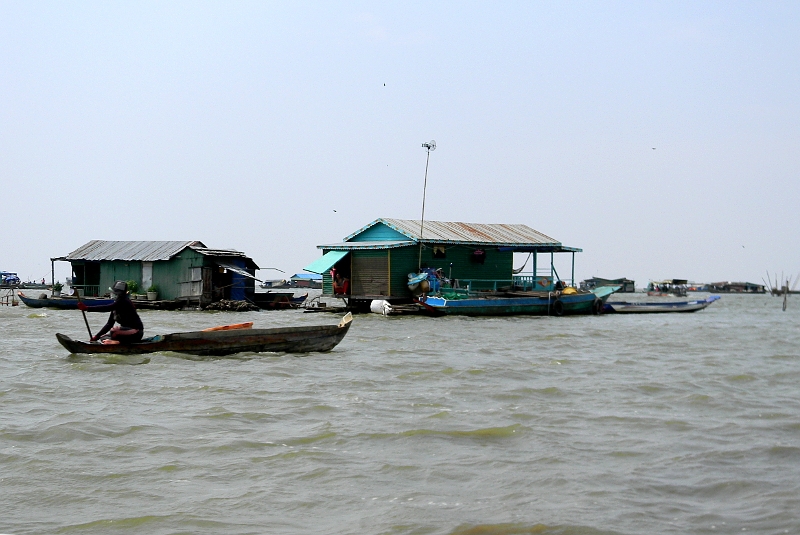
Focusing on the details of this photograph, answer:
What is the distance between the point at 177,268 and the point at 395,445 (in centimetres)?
2543

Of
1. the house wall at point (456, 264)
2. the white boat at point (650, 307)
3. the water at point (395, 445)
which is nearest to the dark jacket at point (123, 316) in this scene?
the water at point (395, 445)

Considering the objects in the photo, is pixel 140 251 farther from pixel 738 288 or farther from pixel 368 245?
pixel 738 288

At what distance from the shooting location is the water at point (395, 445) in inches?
230

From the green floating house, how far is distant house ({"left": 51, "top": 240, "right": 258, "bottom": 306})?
147 inches

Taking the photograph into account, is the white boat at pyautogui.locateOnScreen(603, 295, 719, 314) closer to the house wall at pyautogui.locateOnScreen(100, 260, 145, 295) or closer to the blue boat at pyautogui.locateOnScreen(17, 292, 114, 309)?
the house wall at pyautogui.locateOnScreen(100, 260, 145, 295)

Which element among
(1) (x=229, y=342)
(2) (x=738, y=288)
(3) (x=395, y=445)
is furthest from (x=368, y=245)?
(2) (x=738, y=288)

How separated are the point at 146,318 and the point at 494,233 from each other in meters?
12.8

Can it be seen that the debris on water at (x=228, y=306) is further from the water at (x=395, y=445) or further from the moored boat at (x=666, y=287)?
the moored boat at (x=666, y=287)

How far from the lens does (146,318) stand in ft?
86.7

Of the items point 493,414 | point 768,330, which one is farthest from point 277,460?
point 768,330

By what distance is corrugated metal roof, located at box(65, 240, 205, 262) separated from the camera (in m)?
32.2

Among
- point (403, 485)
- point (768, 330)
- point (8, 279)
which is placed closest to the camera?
point (403, 485)

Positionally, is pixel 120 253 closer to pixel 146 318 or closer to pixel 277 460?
pixel 146 318

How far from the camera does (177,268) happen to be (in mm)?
31891
